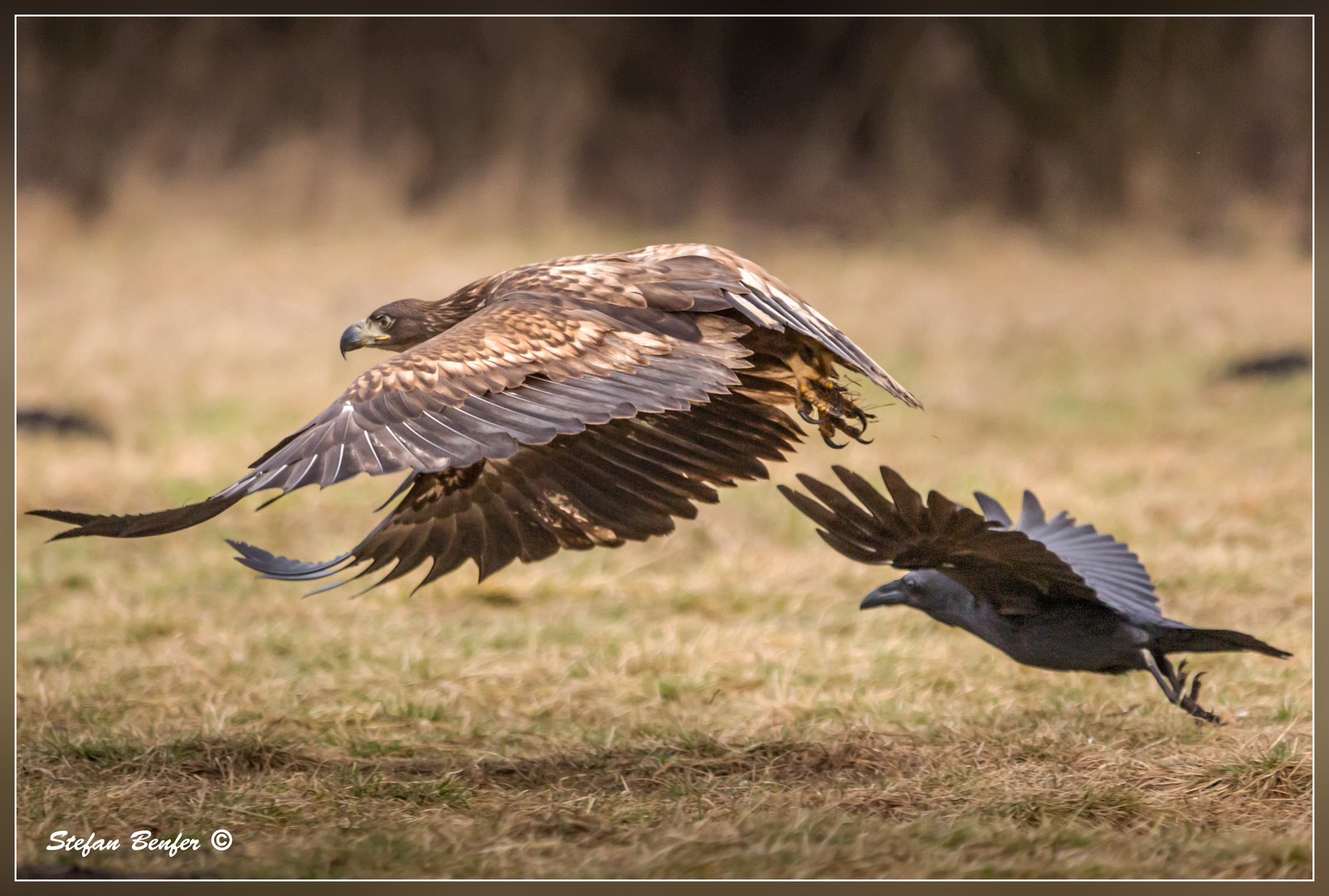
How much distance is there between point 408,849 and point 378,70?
32.9ft

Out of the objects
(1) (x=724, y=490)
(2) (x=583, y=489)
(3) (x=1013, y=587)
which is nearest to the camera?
(3) (x=1013, y=587)

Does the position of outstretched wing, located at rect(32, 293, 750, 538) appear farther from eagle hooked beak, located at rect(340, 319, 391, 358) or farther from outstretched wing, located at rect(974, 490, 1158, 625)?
outstretched wing, located at rect(974, 490, 1158, 625)

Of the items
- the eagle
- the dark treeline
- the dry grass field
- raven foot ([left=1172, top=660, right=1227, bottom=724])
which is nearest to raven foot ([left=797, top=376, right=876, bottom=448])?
the eagle

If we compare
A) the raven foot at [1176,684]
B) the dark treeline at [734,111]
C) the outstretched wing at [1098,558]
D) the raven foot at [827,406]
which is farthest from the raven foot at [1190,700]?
the dark treeline at [734,111]

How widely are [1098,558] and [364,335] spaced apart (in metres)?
2.03

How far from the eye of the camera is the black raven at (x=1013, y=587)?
10.1ft

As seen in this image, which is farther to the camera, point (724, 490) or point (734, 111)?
point (734, 111)

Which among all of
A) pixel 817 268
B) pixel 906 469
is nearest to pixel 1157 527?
pixel 906 469

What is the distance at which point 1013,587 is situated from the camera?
3.31 meters

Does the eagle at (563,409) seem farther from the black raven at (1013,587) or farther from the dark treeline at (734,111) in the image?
the dark treeline at (734,111)

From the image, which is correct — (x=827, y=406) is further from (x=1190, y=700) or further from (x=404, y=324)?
(x=1190, y=700)

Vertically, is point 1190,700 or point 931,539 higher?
point 931,539

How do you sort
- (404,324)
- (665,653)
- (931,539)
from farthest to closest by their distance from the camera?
(665,653) < (404,324) < (931,539)

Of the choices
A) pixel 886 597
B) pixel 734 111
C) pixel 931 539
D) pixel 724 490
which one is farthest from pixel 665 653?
pixel 734 111
